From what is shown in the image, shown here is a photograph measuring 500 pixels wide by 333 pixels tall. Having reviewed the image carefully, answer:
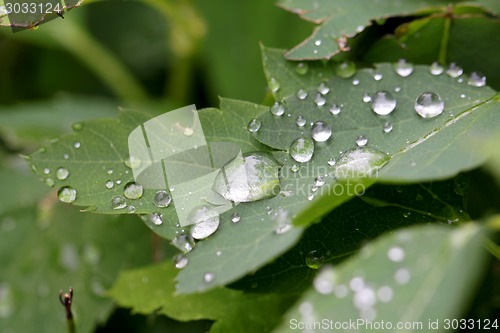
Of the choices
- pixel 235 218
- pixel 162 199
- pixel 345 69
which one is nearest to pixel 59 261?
pixel 162 199

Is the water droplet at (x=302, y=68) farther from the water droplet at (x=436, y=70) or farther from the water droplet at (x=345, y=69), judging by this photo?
the water droplet at (x=436, y=70)

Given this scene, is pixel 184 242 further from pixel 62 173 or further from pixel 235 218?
pixel 62 173

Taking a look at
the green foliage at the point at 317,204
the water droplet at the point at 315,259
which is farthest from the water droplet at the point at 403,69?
the water droplet at the point at 315,259

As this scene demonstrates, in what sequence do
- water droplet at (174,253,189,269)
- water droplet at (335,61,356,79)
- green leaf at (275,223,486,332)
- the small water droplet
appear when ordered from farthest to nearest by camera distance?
water droplet at (335,61,356,79) → the small water droplet → water droplet at (174,253,189,269) → green leaf at (275,223,486,332)

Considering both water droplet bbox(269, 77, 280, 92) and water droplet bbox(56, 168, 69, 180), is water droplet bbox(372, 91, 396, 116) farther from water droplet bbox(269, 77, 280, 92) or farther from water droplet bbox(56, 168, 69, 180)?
water droplet bbox(56, 168, 69, 180)

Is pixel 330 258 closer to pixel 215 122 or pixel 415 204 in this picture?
pixel 415 204

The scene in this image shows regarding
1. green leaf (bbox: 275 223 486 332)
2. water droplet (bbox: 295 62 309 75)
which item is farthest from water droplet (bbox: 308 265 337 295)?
water droplet (bbox: 295 62 309 75)

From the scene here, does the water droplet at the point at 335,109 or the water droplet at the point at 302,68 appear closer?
the water droplet at the point at 335,109
